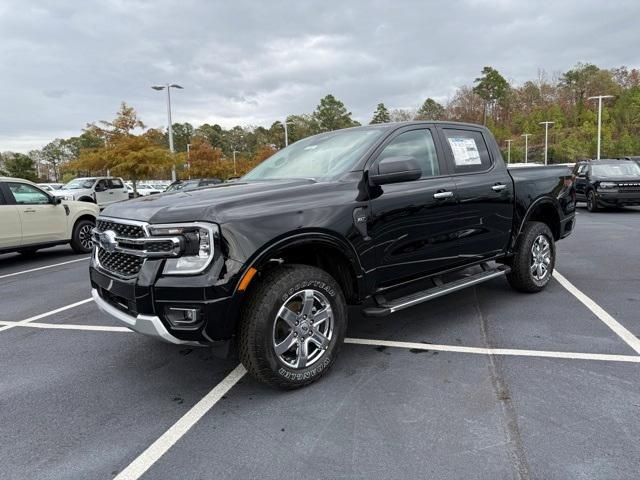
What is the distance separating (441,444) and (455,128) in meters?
3.21

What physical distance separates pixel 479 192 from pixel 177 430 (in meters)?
3.36

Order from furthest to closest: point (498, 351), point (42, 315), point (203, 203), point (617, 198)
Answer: point (617, 198) < point (42, 315) < point (498, 351) < point (203, 203)

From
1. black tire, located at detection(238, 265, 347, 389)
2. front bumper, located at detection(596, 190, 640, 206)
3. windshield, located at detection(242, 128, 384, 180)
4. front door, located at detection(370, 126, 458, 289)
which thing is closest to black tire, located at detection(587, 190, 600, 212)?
front bumper, located at detection(596, 190, 640, 206)

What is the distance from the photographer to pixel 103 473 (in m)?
2.46

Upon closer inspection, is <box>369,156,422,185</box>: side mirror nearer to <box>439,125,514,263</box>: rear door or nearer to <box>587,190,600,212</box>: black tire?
<box>439,125,514,263</box>: rear door

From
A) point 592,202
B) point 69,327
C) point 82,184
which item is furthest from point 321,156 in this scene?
point 82,184

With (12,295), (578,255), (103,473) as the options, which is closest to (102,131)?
(12,295)

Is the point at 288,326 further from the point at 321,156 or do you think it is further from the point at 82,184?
the point at 82,184

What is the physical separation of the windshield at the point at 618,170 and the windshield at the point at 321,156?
45.9 ft

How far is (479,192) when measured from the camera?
4605 millimetres

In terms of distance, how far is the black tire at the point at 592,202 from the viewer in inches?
606

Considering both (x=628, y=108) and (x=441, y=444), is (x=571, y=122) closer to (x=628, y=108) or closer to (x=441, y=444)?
(x=628, y=108)

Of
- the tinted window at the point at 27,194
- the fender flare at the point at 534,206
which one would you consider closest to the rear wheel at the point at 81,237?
the tinted window at the point at 27,194

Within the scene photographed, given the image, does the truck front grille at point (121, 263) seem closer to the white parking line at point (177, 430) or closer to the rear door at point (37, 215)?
the white parking line at point (177, 430)
